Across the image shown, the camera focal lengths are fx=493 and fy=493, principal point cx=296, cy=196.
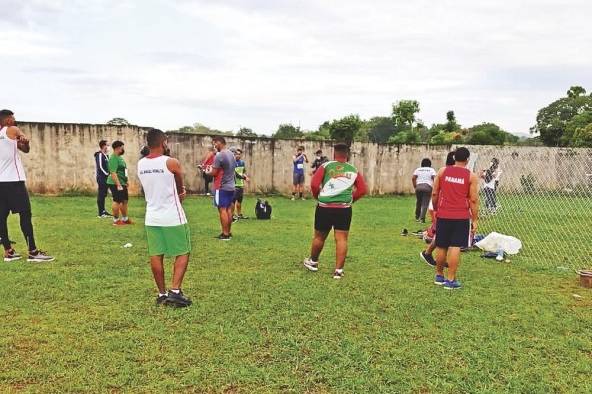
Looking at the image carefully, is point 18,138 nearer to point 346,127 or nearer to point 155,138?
point 155,138

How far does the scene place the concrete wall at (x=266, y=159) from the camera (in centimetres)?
1641

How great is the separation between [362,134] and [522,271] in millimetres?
39341

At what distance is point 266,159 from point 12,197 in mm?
12403

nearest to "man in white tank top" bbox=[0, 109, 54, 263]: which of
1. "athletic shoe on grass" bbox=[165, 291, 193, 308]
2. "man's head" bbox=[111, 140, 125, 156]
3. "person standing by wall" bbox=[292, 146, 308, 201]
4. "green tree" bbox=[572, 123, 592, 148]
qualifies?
"athletic shoe on grass" bbox=[165, 291, 193, 308]

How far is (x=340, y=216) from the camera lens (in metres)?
6.61

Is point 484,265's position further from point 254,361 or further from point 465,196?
point 254,361

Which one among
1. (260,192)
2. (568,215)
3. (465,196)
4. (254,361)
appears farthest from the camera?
(260,192)

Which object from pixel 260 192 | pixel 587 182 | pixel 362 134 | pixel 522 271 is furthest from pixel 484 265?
pixel 362 134

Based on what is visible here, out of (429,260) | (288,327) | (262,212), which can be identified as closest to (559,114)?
(262,212)

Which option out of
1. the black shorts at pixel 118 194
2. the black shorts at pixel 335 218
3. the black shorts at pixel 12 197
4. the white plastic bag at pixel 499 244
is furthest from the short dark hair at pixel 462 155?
the black shorts at pixel 118 194

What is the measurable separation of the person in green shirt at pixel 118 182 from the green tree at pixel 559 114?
33.7m

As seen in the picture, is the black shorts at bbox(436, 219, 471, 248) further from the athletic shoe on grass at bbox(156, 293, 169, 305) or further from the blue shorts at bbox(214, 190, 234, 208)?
the blue shorts at bbox(214, 190, 234, 208)

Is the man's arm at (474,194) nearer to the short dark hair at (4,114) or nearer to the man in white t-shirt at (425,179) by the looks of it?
the man in white t-shirt at (425,179)

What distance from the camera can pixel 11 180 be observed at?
6918mm
